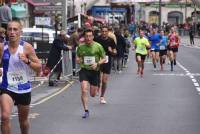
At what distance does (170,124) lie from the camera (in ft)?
39.7

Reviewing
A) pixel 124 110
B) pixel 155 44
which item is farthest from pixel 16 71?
pixel 155 44

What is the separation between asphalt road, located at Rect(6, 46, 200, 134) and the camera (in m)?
11.6

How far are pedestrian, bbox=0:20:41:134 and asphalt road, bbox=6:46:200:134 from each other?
2.36 m

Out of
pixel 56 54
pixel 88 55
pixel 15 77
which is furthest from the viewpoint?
pixel 56 54

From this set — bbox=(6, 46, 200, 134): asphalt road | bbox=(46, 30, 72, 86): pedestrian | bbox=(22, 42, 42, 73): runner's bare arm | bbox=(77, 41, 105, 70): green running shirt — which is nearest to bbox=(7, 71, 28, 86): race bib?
bbox=(22, 42, 42, 73): runner's bare arm

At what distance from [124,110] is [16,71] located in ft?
19.7

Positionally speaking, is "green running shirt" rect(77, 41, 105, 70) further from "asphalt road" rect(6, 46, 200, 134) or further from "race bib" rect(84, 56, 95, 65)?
"asphalt road" rect(6, 46, 200, 134)

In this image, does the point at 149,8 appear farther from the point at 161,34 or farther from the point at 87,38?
the point at 87,38

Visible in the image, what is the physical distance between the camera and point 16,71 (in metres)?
8.65

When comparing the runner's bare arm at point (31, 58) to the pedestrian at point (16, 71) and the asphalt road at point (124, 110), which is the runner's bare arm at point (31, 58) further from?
the asphalt road at point (124, 110)

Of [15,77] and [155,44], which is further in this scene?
[155,44]

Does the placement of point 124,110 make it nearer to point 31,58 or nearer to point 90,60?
point 90,60

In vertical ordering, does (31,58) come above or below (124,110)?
above

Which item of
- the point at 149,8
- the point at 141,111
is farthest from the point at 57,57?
the point at 149,8
